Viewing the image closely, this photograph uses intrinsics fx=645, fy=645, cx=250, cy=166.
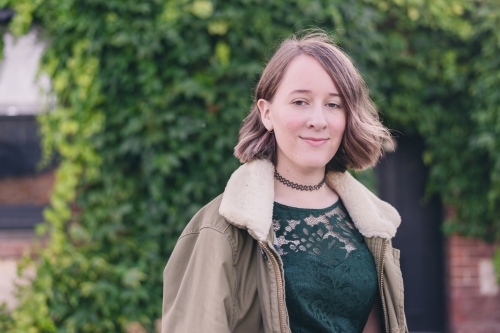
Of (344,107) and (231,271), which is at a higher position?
(344,107)

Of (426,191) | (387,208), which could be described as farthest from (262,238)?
→ (426,191)

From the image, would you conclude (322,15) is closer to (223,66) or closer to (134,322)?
(223,66)

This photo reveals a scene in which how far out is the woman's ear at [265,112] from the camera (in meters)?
2.32

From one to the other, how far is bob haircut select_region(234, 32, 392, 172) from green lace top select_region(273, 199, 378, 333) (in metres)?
0.24

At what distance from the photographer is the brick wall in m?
5.51

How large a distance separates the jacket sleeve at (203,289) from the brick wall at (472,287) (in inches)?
156

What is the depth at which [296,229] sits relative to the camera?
224 cm

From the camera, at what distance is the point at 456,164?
5.48 m

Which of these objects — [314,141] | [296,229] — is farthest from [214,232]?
[314,141]

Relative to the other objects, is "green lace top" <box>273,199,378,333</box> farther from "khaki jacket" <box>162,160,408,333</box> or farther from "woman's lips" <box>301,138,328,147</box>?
"woman's lips" <box>301,138,328,147</box>

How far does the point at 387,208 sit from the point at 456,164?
314 centimetres

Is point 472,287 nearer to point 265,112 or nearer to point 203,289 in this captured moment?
point 265,112

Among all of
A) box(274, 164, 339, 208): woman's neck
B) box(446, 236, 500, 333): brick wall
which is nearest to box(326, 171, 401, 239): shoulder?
box(274, 164, 339, 208): woman's neck

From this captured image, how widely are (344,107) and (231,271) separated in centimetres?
72
